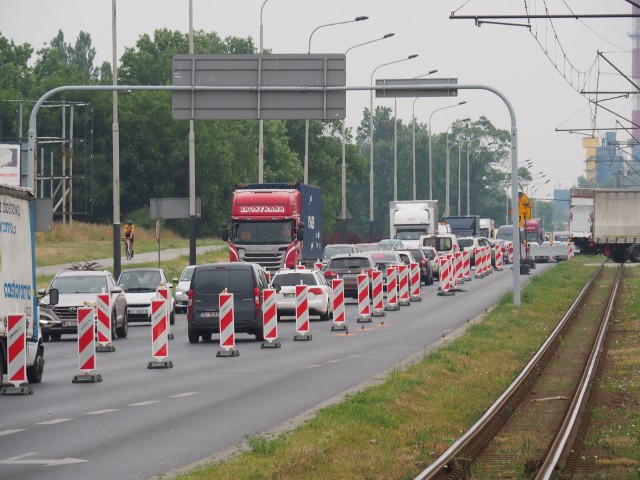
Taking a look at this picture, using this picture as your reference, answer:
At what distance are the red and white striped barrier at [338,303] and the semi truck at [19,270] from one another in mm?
12729

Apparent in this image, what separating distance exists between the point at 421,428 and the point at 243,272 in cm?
1784

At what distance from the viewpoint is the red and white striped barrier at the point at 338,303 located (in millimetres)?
36531

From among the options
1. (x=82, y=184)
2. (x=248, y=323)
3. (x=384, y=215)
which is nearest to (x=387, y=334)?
(x=248, y=323)

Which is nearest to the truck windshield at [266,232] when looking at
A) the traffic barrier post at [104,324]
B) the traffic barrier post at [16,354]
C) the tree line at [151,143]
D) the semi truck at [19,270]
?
the traffic barrier post at [104,324]

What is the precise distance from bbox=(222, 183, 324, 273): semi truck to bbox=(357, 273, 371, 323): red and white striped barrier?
1047 cm

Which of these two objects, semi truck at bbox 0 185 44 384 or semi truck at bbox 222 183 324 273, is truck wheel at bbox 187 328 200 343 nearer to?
semi truck at bbox 0 185 44 384

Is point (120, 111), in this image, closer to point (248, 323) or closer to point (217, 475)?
point (248, 323)

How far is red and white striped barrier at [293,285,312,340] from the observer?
33156mm

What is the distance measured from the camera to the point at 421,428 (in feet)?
54.0

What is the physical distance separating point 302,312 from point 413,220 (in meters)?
46.4

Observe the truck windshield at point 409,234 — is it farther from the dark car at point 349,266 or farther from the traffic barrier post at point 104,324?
the traffic barrier post at point 104,324

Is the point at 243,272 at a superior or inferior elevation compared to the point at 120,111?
inferior

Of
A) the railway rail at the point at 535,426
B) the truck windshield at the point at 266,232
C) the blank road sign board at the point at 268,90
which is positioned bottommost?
the railway rail at the point at 535,426

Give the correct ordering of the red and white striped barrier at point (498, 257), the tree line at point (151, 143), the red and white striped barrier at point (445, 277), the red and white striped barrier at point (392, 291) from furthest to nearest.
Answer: the tree line at point (151, 143) < the red and white striped barrier at point (498, 257) < the red and white striped barrier at point (445, 277) < the red and white striped barrier at point (392, 291)
